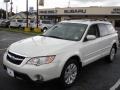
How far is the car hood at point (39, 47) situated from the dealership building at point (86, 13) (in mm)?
36134

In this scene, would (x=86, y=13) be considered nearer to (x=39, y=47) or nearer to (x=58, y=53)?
(x=39, y=47)

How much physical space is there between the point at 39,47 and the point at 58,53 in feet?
1.67

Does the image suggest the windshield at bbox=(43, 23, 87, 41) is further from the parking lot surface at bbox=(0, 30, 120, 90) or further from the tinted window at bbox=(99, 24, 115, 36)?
the parking lot surface at bbox=(0, 30, 120, 90)

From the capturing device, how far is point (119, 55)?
10.4 meters

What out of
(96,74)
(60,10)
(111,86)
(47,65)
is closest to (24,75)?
(47,65)

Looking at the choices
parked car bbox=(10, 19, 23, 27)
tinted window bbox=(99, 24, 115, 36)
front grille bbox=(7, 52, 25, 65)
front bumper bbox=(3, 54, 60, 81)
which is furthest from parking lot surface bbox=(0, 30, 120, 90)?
parked car bbox=(10, 19, 23, 27)

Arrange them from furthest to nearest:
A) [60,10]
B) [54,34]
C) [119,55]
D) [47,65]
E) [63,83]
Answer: [60,10] → [119,55] → [54,34] → [63,83] → [47,65]

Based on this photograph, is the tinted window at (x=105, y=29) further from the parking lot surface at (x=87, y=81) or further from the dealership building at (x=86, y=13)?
the dealership building at (x=86, y=13)

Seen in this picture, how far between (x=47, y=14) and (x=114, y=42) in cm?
4282

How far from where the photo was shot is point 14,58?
17.2 feet

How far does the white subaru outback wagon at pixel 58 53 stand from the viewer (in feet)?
16.4

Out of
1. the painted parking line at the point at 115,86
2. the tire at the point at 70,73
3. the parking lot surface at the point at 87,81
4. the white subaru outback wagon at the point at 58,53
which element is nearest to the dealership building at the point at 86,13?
the parking lot surface at the point at 87,81

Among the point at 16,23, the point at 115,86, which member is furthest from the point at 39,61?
the point at 16,23

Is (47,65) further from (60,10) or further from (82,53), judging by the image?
(60,10)
